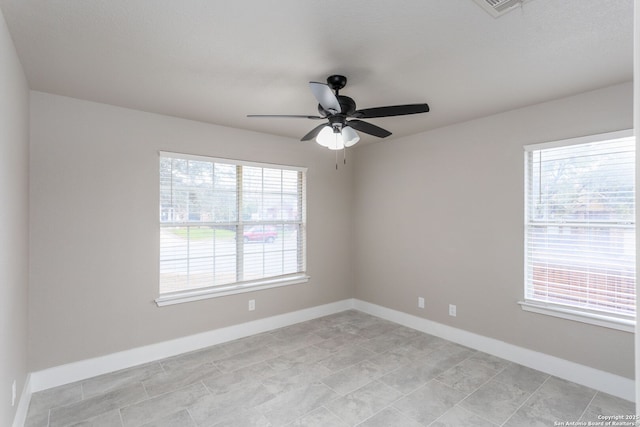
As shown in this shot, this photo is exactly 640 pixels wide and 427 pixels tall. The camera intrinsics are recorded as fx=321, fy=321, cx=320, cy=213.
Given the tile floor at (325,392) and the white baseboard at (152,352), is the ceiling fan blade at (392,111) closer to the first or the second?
the tile floor at (325,392)

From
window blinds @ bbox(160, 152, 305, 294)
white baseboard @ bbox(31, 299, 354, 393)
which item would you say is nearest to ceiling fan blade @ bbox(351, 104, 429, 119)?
window blinds @ bbox(160, 152, 305, 294)

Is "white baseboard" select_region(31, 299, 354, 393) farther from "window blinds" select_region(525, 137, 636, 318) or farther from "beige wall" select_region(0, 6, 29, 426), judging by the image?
"window blinds" select_region(525, 137, 636, 318)

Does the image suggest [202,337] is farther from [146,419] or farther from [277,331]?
[146,419]

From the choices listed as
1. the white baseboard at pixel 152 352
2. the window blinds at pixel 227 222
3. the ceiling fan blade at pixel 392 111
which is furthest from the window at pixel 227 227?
the ceiling fan blade at pixel 392 111

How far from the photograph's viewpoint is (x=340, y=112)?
2318 millimetres

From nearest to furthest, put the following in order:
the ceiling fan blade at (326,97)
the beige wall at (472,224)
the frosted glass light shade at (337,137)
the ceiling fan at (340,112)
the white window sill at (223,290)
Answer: the ceiling fan blade at (326,97), the ceiling fan at (340,112), the frosted glass light shade at (337,137), the beige wall at (472,224), the white window sill at (223,290)

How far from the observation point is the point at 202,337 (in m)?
3.62

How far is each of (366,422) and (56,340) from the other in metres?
2.74

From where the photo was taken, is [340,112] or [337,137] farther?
[337,137]

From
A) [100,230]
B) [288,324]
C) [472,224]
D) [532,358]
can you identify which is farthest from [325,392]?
[100,230]

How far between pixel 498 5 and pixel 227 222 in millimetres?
3239

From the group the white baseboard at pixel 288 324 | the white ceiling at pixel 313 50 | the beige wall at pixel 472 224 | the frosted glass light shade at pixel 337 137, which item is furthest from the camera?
the beige wall at pixel 472 224

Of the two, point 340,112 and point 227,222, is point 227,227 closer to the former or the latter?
point 227,222

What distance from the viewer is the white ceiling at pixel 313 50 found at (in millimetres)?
1700
